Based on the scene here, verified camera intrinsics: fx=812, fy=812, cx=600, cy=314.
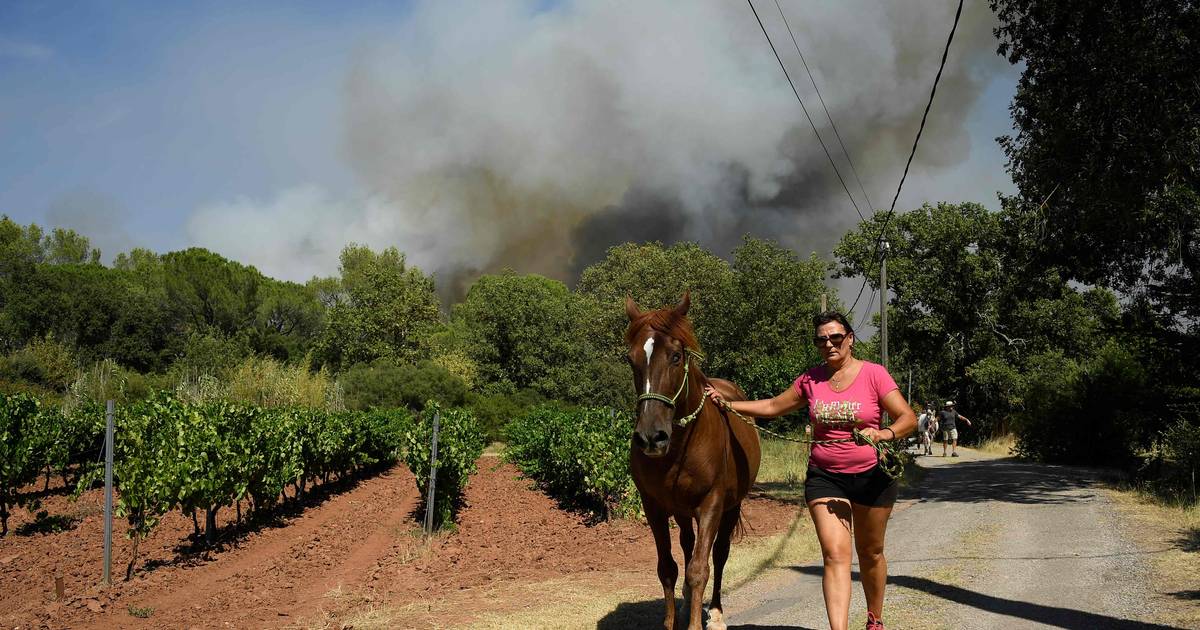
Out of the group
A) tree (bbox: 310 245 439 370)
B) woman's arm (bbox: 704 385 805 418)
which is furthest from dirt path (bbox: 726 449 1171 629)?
tree (bbox: 310 245 439 370)

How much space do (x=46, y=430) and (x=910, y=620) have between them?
1435 centimetres

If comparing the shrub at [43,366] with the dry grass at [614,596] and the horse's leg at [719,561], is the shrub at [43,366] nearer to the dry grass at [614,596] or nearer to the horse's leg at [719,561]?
the dry grass at [614,596]

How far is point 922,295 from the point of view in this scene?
46312mm

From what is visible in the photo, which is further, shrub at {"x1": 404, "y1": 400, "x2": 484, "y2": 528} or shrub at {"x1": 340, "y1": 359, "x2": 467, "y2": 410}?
shrub at {"x1": 340, "y1": 359, "x2": 467, "y2": 410}

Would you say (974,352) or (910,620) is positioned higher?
(974,352)

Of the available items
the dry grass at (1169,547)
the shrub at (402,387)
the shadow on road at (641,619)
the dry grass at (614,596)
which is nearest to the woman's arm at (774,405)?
the shadow on road at (641,619)

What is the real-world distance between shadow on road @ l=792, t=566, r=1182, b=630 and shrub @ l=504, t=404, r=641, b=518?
220 inches

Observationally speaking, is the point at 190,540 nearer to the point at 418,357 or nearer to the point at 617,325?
the point at 418,357

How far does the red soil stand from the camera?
24.8 feet

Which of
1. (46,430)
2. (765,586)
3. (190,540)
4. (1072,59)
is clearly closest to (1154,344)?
(1072,59)

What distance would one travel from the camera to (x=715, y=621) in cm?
593

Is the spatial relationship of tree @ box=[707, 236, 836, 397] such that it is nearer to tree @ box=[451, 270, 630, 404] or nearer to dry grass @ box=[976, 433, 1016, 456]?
tree @ box=[451, 270, 630, 404]

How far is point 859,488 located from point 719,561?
1991mm

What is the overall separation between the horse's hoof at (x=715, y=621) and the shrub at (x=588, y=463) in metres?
6.56
